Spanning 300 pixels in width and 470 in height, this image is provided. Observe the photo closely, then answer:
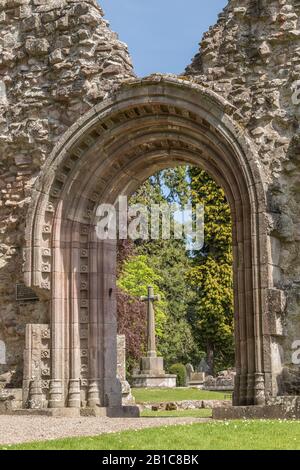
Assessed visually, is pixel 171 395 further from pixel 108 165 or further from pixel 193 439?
pixel 193 439

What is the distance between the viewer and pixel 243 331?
12.5m

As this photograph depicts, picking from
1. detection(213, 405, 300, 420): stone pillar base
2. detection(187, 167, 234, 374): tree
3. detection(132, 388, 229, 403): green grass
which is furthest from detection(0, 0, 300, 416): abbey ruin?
detection(187, 167, 234, 374): tree

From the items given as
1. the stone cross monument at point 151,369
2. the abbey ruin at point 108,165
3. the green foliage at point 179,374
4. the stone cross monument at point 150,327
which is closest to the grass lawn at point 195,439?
the abbey ruin at point 108,165

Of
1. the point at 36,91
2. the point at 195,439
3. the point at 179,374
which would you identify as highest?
the point at 36,91

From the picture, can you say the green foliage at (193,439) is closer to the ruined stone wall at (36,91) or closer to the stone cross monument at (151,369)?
the ruined stone wall at (36,91)

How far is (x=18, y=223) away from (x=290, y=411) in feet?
20.0

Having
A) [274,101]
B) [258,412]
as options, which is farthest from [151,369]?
[258,412]

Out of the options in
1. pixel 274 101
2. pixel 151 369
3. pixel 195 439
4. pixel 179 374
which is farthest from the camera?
pixel 179 374

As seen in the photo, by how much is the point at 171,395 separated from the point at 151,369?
4783 millimetres

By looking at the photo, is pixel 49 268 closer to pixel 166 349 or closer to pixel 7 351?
pixel 7 351

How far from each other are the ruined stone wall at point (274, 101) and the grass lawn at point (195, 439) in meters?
2.81

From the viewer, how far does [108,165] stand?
14.8m

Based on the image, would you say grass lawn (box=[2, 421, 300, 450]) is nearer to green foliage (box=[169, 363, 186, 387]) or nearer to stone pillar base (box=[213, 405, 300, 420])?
stone pillar base (box=[213, 405, 300, 420])

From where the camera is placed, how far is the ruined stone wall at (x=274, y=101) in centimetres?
1245
